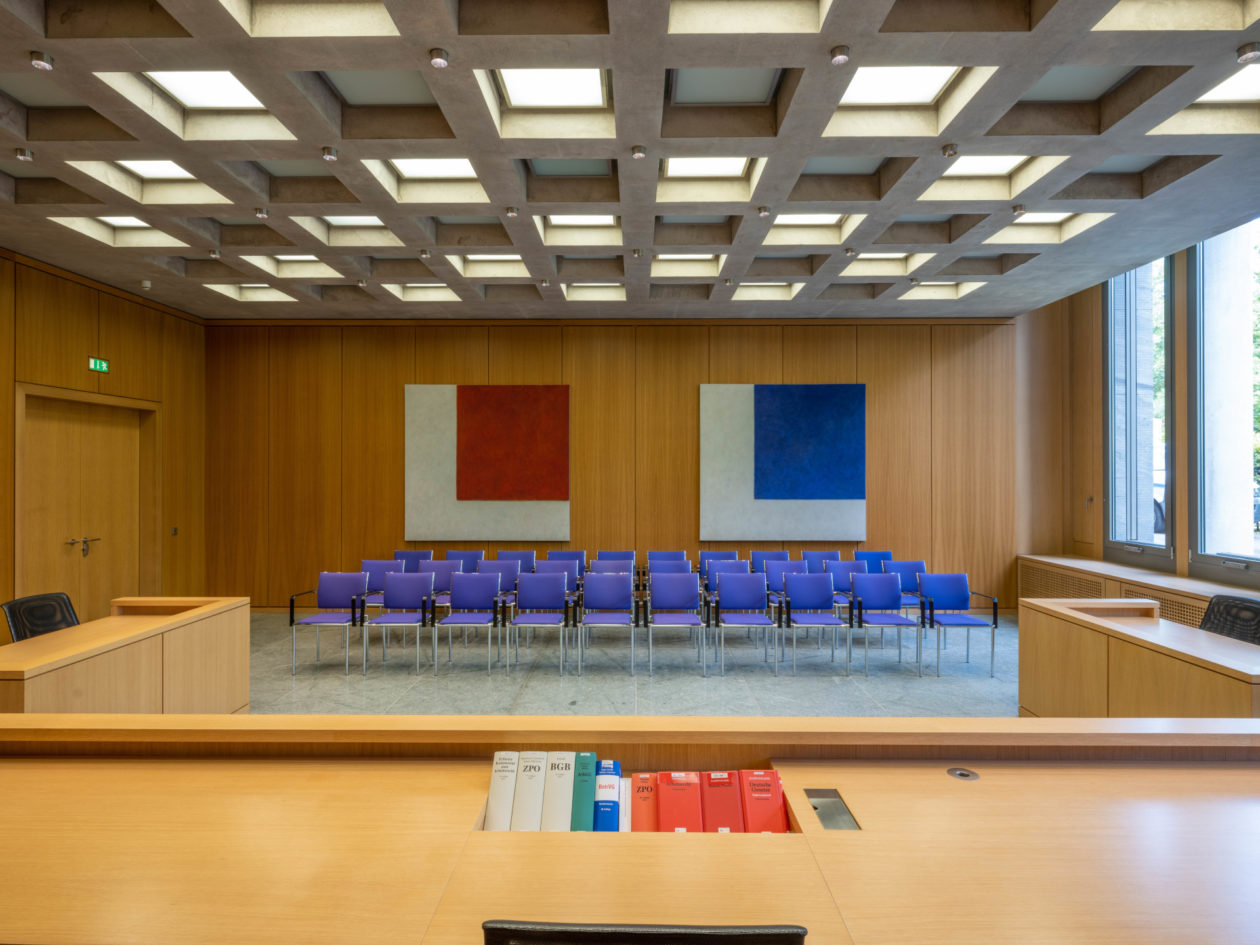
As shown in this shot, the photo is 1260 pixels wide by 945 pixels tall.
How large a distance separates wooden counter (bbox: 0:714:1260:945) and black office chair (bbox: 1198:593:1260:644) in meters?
2.51

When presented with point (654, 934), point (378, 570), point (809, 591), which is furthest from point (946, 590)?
point (654, 934)

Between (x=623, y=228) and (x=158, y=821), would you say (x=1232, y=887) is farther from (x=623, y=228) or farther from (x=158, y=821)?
(x=623, y=228)

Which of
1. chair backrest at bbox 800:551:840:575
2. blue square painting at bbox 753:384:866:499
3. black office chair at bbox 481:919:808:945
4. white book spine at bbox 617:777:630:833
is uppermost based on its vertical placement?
blue square painting at bbox 753:384:866:499

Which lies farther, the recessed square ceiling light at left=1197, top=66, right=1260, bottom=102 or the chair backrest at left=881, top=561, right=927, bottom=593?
the chair backrest at left=881, top=561, right=927, bottom=593

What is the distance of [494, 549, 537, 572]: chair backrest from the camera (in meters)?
8.21

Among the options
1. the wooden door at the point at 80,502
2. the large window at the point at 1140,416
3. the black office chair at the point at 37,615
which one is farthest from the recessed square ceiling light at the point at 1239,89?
the wooden door at the point at 80,502

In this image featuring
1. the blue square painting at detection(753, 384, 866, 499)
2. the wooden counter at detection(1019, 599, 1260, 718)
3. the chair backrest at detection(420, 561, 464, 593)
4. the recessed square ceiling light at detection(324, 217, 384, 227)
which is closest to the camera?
the wooden counter at detection(1019, 599, 1260, 718)

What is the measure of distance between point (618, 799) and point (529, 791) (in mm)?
247

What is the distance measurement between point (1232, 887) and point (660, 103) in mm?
4140

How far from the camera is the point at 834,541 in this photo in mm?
9344

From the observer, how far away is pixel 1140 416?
26.6 ft

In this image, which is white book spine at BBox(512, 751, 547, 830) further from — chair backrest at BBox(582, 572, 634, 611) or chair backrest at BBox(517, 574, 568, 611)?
chair backrest at BBox(517, 574, 568, 611)

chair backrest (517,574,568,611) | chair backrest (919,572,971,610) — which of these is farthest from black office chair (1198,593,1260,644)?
chair backrest (517,574,568,611)

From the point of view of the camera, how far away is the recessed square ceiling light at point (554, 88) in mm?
4110
